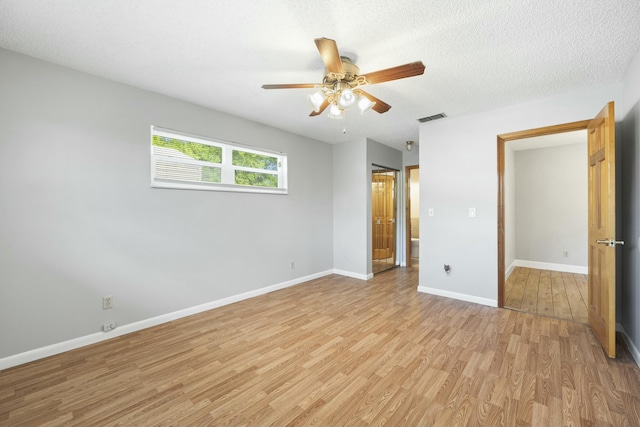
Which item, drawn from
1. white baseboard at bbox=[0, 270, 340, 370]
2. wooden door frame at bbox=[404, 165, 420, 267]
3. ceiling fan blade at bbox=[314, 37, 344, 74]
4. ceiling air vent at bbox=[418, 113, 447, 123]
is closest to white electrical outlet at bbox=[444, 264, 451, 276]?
wooden door frame at bbox=[404, 165, 420, 267]

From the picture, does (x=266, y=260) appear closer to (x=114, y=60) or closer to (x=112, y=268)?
(x=112, y=268)

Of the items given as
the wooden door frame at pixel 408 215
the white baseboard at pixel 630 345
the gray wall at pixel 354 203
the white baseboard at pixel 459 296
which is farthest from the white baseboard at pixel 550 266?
the gray wall at pixel 354 203

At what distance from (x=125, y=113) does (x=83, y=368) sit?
2288 millimetres

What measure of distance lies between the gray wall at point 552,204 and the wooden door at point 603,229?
322 centimetres

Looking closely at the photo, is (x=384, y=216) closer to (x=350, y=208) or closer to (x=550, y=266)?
(x=350, y=208)

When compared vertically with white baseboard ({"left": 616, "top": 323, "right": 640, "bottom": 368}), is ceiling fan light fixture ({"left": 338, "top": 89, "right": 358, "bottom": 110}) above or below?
above

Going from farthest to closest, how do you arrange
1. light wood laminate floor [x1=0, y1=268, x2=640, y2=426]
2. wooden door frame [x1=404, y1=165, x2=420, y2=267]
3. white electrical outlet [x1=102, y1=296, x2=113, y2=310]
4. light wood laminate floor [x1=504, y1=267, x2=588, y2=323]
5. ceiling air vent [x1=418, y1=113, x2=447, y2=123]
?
wooden door frame [x1=404, y1=165, x2=420, y2=267] < ceiling air vent [x1=418, y1=113, x2=447, y2=123] < light wood laminate floor [x1=504, y1=267, x2=588, y2=323] < white electrical outlet [x1=102, y1=296, x2=113, y2=310] < light wood laminate floor [x1=0, y1=268, x2=640, y2=426]

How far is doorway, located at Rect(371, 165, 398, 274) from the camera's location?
18.8 feet

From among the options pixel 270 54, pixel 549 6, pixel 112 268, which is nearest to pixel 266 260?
pixel 112 268

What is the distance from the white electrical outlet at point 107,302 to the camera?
8.18ft

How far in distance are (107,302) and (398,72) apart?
3210mm

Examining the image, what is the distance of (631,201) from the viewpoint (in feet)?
7.65

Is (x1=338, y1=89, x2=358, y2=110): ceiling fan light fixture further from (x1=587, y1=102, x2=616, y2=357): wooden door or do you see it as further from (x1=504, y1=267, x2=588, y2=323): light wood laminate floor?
(x1=504, y1=267, x2=588, y2=323): light wood laminate floor

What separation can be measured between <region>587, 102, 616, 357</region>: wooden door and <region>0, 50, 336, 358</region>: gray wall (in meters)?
3.67
